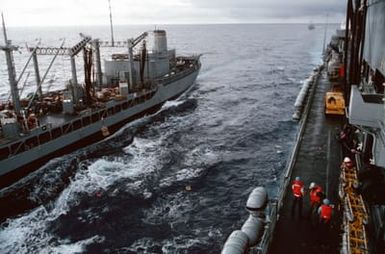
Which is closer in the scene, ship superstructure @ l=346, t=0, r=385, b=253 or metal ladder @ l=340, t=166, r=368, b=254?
ship superstructure @ l=346, t=0, r=385, b=253

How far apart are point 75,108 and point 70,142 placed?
4891 mm

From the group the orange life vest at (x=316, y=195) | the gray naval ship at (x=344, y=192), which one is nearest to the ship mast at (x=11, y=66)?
the gray naval ship at (x=344, y=192)

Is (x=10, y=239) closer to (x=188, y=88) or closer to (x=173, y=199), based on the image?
(x=173, y=199)

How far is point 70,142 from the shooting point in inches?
1407

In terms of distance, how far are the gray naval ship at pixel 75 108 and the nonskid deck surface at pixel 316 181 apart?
70.5 feet

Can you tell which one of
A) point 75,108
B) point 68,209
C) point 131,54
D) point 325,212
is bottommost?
point 68,209

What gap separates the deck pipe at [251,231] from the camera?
1404 cm

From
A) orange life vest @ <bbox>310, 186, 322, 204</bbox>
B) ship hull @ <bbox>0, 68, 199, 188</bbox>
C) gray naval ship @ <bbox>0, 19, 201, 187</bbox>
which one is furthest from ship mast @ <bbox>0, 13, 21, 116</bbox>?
orange life vest @ <bbox>310, 186, 322, 204</bbox>

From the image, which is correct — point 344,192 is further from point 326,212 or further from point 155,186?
point 155,186

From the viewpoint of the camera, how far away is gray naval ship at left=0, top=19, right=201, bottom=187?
30.8 m

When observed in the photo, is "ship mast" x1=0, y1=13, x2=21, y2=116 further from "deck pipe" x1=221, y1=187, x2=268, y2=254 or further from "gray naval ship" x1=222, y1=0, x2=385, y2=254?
"deck pipe" x1=221, y1=187, x2=268, y2=254

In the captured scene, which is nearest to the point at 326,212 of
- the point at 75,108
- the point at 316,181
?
the point at 316,181

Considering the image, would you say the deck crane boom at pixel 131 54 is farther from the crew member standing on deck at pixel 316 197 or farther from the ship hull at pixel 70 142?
the crew member standing on deck at pixel 316 197

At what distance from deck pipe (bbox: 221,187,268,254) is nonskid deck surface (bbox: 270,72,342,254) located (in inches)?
34.7
